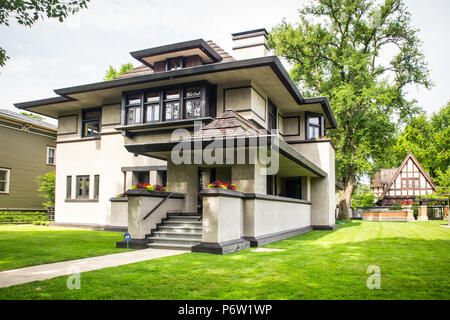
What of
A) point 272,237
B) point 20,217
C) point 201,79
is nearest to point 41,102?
point 20,217

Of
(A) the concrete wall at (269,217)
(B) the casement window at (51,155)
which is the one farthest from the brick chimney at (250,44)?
(B) the casement window at (51,155)

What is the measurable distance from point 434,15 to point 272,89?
24.0 ft

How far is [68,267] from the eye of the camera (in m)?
7.19

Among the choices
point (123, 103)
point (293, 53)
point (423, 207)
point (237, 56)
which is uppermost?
point (293, 53)

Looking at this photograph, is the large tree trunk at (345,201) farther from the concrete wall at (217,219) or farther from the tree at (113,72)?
the tree at (113,72)

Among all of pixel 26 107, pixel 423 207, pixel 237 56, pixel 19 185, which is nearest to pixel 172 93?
pixel 237 56

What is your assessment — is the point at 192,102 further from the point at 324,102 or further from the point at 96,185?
the point at 96,185

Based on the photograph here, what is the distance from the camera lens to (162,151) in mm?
12375

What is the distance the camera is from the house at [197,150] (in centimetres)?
1084

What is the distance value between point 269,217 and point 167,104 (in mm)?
7990

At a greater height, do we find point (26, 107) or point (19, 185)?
point (26, 107)

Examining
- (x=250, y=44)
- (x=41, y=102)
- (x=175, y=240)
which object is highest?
(x=250, y=44)

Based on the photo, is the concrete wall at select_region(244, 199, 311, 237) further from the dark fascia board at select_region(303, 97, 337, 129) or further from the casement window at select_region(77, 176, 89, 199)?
the casement window at select_region(77, 176, 89, 199)
